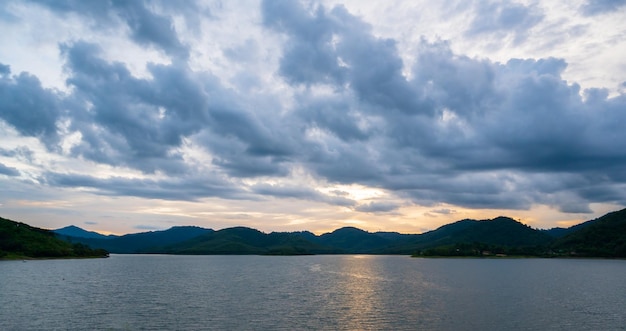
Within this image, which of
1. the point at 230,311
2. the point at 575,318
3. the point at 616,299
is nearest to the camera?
the point at 575,318

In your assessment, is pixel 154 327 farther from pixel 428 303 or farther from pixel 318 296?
pixel 428 303

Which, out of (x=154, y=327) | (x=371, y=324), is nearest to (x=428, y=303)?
(x=371, y=324)

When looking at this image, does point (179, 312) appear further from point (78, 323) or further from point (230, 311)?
point (78, 323)

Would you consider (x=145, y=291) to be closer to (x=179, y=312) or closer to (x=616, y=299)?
(x=179, y=312)

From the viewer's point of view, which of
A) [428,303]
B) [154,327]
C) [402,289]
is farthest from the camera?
[402,289]

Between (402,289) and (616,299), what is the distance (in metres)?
53.3

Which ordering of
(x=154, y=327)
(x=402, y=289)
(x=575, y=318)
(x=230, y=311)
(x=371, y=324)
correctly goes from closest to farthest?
1. (x=154, y=327)
2. (x=371, y=324)
3. (x=575, y=318)
4. (x=230, y=311)
5. (x=402, y=289)

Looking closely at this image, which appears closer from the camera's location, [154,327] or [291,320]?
[154,327]

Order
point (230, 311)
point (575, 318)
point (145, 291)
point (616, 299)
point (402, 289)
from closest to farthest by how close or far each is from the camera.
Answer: point (575, 318) → point (230, 311) → point (616, 299) → point (145, 291) → point (402, 289)

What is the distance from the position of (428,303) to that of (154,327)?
59.6 m

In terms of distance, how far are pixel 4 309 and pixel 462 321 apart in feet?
277

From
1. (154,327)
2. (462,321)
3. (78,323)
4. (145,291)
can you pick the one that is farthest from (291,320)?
(145,291)

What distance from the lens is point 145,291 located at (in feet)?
409

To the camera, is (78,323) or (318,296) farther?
(318,296)
